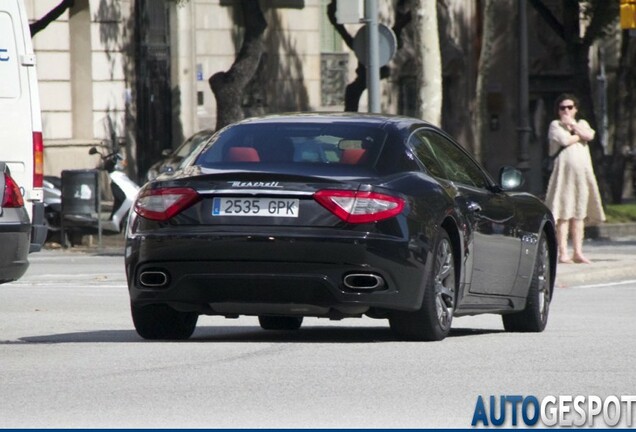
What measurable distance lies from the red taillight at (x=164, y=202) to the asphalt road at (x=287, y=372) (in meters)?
0.77

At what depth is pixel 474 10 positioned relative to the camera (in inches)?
1855

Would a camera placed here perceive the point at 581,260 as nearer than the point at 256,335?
No

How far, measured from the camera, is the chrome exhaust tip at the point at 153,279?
11.1m

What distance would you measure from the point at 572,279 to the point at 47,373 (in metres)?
10.7

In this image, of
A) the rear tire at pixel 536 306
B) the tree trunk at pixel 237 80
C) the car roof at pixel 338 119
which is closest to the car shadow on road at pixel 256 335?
the rear tire at pixel 536 306

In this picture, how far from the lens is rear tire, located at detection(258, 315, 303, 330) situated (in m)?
12.7

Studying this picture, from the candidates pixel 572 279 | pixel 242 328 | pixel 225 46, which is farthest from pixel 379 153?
pixel 225 46

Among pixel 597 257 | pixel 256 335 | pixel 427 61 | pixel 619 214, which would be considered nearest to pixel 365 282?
Result: pixel 256 335

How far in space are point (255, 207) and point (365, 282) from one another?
757mm

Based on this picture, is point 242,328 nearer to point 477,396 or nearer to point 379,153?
point 379,153

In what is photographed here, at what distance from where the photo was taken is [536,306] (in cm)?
1296

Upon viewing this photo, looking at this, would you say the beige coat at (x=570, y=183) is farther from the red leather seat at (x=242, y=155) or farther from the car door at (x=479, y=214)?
the red leather seat at (x=242, y=155)

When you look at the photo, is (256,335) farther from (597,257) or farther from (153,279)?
(597,257)

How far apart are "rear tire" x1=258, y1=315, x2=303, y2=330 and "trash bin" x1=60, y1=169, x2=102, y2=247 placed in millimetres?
14684
